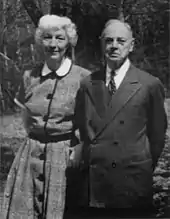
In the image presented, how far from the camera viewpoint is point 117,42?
1.98 metres

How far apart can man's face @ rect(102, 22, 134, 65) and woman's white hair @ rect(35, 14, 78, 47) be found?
13 centimetres

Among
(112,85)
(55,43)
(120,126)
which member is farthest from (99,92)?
(55,43)

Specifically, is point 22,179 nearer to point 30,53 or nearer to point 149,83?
point 30,53

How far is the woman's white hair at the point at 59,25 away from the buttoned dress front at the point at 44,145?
0.12 metres

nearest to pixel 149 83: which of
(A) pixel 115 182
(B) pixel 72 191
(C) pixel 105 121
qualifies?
(C) pixel 105 121

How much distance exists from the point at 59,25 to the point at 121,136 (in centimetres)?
53

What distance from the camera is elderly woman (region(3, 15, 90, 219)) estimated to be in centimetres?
203

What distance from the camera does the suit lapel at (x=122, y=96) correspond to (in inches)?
77.7

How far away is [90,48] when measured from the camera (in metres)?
2.05

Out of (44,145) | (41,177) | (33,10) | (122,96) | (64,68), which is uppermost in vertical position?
(33,10)

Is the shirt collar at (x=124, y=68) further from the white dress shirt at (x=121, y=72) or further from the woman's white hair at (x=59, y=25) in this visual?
the woman's white hair at (x=59, y=25)

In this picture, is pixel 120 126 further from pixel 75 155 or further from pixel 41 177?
pixel 41 177

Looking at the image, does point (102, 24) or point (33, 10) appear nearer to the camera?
point (102, 24)

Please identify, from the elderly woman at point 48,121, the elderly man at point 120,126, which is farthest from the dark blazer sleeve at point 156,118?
the elderly woman at point 48,121
